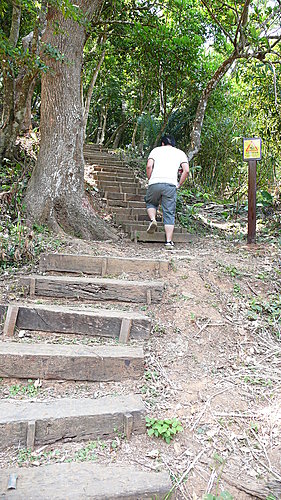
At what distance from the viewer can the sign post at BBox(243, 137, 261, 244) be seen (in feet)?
17.2

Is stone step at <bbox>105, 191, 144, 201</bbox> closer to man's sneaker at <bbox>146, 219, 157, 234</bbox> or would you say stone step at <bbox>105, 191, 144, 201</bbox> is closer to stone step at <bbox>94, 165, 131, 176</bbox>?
stone step at <bbox>94, 165, 131, 176</bbox>

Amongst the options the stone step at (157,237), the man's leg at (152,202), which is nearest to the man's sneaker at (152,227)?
the man's leg at (152,202)

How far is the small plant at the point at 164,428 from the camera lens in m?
2.29

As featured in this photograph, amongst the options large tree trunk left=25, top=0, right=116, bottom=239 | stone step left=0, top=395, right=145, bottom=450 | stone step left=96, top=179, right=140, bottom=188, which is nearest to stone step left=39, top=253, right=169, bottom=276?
large tree trunk left=25, top=0, right=116, bottom=239

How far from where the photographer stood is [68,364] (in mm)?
2652

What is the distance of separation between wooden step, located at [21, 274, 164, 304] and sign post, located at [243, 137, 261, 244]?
95.7 inches

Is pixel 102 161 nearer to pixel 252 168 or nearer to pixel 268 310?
pixel 252 168

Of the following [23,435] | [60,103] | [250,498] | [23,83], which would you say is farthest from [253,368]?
[23,83]

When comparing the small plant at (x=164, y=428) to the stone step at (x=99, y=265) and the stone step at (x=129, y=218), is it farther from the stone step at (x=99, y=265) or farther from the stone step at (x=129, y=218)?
the stone step at (x=129, y=218)

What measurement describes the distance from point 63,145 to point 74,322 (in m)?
3.15

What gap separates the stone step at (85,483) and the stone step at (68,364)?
67cm

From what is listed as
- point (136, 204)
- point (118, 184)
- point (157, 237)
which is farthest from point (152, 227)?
point (118, 184)

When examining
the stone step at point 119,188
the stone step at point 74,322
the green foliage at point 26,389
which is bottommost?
the green foliage at point 26,389

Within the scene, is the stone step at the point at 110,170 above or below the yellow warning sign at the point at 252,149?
below
